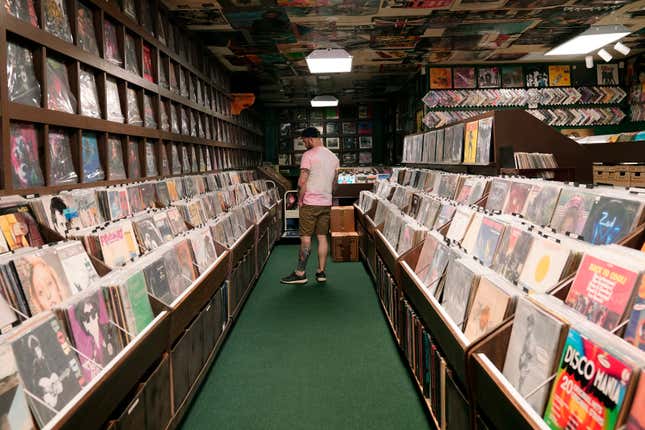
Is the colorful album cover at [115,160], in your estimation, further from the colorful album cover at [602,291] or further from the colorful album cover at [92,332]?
the colorful album cover at [602,291]

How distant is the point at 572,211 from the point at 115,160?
2.87m

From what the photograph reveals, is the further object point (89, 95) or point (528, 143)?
point (528, 143)

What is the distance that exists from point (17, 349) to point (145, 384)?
0.63m

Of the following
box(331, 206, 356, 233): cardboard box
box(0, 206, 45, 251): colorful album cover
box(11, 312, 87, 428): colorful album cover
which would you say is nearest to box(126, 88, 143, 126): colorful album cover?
box(0, 206, 45, 251): colorful album cover

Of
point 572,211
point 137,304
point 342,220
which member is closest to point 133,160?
point 137,304

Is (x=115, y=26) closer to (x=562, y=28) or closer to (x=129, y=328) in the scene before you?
(x=129, y=328)

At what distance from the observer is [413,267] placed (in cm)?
291

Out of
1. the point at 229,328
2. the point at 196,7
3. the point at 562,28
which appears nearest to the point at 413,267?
the point at 229,328

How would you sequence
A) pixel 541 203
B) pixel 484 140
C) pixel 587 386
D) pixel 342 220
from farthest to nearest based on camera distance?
pixel 342 220
pixel 484 140
pixel 541 203
pixel 587 386

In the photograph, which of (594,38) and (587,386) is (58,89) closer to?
(587,386)

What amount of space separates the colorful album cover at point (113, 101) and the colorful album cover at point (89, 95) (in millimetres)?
99

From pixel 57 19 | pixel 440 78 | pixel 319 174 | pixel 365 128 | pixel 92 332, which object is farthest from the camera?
pixel 365 128

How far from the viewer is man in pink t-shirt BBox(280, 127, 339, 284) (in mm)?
5152

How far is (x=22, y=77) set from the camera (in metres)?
2.27
